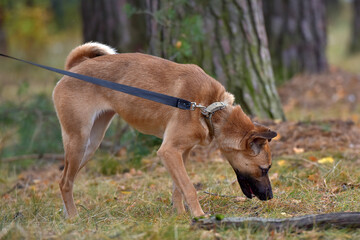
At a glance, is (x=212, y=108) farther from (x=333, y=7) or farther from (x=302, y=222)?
(x=333, y=7)

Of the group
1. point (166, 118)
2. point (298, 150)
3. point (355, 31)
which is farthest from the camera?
point (355, 31)

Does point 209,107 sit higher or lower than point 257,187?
higher

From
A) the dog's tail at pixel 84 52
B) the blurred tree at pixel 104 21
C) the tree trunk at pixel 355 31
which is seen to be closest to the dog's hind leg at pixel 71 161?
the dog's tail at pixel 84 52

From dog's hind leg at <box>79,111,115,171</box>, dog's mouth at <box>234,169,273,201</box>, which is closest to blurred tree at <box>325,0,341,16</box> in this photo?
dog's hind leg at <box>79,111,115,171</box>

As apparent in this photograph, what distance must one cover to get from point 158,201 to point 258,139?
4.11 feet

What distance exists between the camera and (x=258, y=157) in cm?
406

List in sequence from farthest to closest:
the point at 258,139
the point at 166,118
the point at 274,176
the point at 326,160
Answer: the point at 326,160
the point at 274,176
the point at 166,118
the point at 258,139

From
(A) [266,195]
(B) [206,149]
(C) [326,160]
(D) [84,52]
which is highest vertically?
(D) [84,52]

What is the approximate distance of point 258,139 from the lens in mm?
3955

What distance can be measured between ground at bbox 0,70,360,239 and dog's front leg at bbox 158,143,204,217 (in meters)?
0.13

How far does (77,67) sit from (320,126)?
3.45 m

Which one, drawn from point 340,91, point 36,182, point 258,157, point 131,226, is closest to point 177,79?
point 258,157

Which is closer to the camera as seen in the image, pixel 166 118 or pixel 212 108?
pixel 212 108

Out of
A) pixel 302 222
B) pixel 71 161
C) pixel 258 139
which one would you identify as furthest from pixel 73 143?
pixel 302 222
